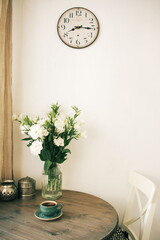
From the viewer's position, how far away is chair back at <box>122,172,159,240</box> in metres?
1.39

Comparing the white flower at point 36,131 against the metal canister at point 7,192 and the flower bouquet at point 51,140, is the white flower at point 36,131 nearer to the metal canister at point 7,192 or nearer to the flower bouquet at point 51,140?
the flower bouquet at point 51,140

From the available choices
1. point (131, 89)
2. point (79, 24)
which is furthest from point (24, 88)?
point (131, 89)

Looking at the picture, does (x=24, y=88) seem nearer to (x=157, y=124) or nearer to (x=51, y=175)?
(x=51, y=175)

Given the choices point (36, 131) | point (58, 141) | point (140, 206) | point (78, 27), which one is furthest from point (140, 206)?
point (78, 27)

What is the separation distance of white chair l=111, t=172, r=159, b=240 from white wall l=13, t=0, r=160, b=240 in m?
0.11

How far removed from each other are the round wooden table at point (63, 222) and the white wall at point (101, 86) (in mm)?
374

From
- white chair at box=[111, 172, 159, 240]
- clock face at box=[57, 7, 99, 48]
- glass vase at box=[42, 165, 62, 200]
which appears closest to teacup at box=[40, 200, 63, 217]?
glass vase at box=[42, 165, 62, 200]

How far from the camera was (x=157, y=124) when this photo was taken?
1.78 metres

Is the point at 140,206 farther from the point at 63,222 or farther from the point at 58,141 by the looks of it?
the point at 58,141

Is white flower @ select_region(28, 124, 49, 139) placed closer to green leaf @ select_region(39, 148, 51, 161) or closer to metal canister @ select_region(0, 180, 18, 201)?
green leaf @ select_region(39, 148, 51, 161)

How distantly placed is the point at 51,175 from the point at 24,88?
2.70 ft

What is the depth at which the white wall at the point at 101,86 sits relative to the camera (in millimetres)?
1779

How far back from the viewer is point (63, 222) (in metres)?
1.22

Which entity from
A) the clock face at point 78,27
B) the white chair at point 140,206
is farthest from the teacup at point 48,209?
the clock face at point 78,27
